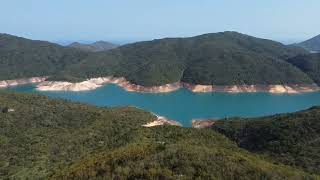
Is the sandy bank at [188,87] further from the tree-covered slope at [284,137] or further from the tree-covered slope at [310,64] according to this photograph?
the tree-covered slope at [284,137]

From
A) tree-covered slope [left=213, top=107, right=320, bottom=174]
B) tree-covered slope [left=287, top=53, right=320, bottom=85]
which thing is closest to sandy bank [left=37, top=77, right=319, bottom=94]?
tree-covered slope [left=287, top=53, right=320, bottom=85]

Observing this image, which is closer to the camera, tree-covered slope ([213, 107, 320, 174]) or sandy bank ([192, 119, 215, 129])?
tree-covered slope ([213, 107, 320, 174])

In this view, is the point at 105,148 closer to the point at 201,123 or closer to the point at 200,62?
the point at 201,123

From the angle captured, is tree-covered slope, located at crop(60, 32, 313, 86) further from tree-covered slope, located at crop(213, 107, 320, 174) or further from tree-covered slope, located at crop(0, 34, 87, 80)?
tree-covered slope, located at crop(213, 107, 320, 174)

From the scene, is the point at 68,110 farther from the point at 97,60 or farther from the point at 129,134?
the point at 97,60

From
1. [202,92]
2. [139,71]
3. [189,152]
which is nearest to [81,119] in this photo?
[189,152]

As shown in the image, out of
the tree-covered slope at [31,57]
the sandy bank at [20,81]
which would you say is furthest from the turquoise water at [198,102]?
the tree-covered slope at [31,57]

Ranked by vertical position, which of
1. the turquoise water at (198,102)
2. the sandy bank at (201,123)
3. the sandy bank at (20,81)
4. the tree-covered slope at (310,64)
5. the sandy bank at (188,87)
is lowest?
the sandy bank at (201,123)
